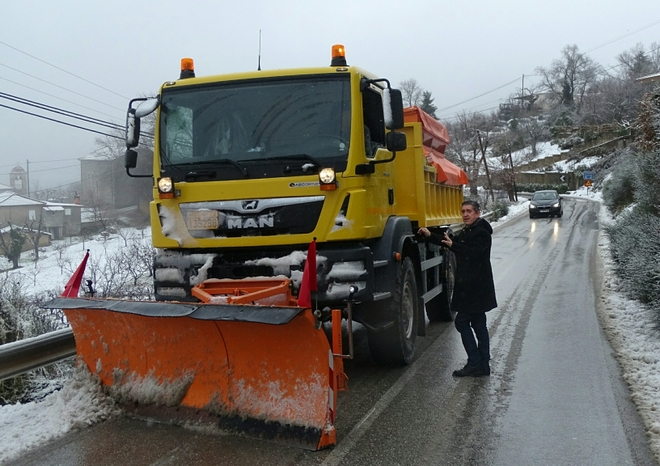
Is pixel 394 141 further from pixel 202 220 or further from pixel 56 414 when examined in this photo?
pixel 56 414

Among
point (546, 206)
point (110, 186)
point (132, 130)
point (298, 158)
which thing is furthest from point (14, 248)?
point (110, 186)

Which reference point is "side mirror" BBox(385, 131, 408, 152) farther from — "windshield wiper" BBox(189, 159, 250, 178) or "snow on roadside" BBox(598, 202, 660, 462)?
"snow on roadside" BBox(598, 202, 660, 462)

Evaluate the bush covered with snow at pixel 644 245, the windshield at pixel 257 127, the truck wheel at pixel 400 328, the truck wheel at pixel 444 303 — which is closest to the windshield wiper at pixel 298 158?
the windshield at pixel 257 127

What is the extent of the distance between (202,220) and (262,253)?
61 centimetres

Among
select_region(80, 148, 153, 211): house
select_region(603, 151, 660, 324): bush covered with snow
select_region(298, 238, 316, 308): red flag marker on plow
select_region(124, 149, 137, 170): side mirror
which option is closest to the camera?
select_region(298, 238, 316, 308): red flag marker on plow

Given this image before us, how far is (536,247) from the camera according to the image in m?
19.2

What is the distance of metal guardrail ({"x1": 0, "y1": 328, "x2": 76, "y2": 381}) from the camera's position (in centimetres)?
458

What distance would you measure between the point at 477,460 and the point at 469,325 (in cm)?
217

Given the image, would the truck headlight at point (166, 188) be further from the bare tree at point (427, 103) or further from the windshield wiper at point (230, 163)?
the bare tree at point (427, 103)

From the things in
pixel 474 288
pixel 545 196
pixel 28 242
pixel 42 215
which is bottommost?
pixel 28 242

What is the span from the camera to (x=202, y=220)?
517cm

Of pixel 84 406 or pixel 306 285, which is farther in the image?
pixel 84 406

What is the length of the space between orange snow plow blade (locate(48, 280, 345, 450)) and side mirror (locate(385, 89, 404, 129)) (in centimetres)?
177

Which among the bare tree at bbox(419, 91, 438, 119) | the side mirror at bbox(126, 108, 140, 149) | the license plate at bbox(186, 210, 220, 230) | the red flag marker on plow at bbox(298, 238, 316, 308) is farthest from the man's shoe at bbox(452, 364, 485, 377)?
the bare tree at bbox(419, 91, 438, 119)
